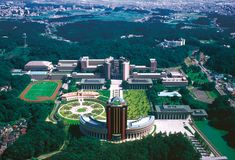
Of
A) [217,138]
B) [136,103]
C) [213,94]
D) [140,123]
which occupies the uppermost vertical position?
[140,123]

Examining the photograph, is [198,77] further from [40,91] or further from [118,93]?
[40,91]

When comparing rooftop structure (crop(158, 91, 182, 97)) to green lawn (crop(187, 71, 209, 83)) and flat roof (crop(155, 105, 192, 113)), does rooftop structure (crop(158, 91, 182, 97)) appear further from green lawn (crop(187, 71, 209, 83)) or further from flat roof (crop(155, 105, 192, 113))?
green lawn (crop(187, 71, 209, 83))

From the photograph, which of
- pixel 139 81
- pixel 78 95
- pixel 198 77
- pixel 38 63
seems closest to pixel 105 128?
pixel 78 95

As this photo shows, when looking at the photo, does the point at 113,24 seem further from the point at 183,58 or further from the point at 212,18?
the point at 183,58

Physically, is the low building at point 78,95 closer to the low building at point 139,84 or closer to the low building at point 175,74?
the low building at point 139,84

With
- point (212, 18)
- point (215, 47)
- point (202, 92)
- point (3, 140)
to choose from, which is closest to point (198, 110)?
point (202, 92)

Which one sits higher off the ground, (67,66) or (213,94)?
(67,66)

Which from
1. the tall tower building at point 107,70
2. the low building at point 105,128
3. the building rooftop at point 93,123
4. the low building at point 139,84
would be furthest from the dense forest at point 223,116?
the tall tower building at point 107,70
